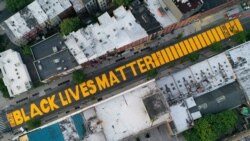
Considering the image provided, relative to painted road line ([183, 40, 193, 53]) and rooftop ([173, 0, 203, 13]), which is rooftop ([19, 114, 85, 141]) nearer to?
painted road line ([183, 40, 193, 53])

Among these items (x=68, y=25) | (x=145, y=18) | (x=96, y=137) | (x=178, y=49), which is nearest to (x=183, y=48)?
(x=178, y=49)

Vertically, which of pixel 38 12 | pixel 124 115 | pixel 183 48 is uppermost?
pixel 38 12

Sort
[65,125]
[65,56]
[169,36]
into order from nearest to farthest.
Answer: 1. [65,125]
2. [65,56]
3. [169,36]

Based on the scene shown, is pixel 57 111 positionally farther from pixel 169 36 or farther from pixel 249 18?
pixel 249 18

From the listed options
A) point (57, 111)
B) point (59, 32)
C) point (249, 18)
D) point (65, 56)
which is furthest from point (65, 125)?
point (249, 18)

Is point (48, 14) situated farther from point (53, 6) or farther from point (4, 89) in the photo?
point (4, 89)

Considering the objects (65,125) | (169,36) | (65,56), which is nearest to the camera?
(65,125)
